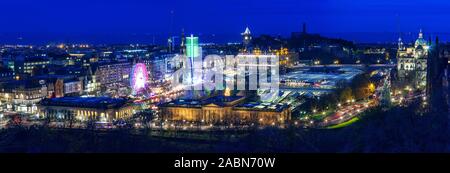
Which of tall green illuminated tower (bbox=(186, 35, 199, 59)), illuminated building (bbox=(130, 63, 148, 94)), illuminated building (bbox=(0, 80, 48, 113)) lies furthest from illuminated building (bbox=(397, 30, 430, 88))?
illuminated building (bbox=(0, 80, 48, 113))

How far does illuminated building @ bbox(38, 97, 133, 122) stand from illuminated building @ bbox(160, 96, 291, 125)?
113 centimetres

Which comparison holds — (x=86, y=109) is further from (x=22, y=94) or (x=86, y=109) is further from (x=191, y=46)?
(x=191, y=46)

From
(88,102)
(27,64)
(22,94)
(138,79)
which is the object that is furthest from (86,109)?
(27,64)

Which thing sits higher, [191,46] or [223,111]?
[191,46]

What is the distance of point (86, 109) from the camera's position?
11.7m

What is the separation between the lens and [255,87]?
14992 mm

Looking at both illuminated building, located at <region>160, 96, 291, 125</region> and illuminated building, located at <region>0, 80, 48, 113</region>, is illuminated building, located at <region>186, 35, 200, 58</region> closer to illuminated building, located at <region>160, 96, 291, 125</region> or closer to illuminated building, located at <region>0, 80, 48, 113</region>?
illuminated building, located at <region>0, 80, 48, 113</region>

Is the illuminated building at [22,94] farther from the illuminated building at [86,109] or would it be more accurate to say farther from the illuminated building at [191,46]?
the illuminated building at [191,46]

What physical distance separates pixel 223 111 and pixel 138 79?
6.66 meters

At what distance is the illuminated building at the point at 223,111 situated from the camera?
10.5 metres

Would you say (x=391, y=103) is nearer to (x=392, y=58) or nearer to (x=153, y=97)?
(x=153, y=97)

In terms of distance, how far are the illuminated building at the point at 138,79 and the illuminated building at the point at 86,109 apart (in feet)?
11.6

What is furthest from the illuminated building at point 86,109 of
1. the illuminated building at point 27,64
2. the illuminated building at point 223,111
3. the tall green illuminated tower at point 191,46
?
the tall green illuminated tower at point 191,46
